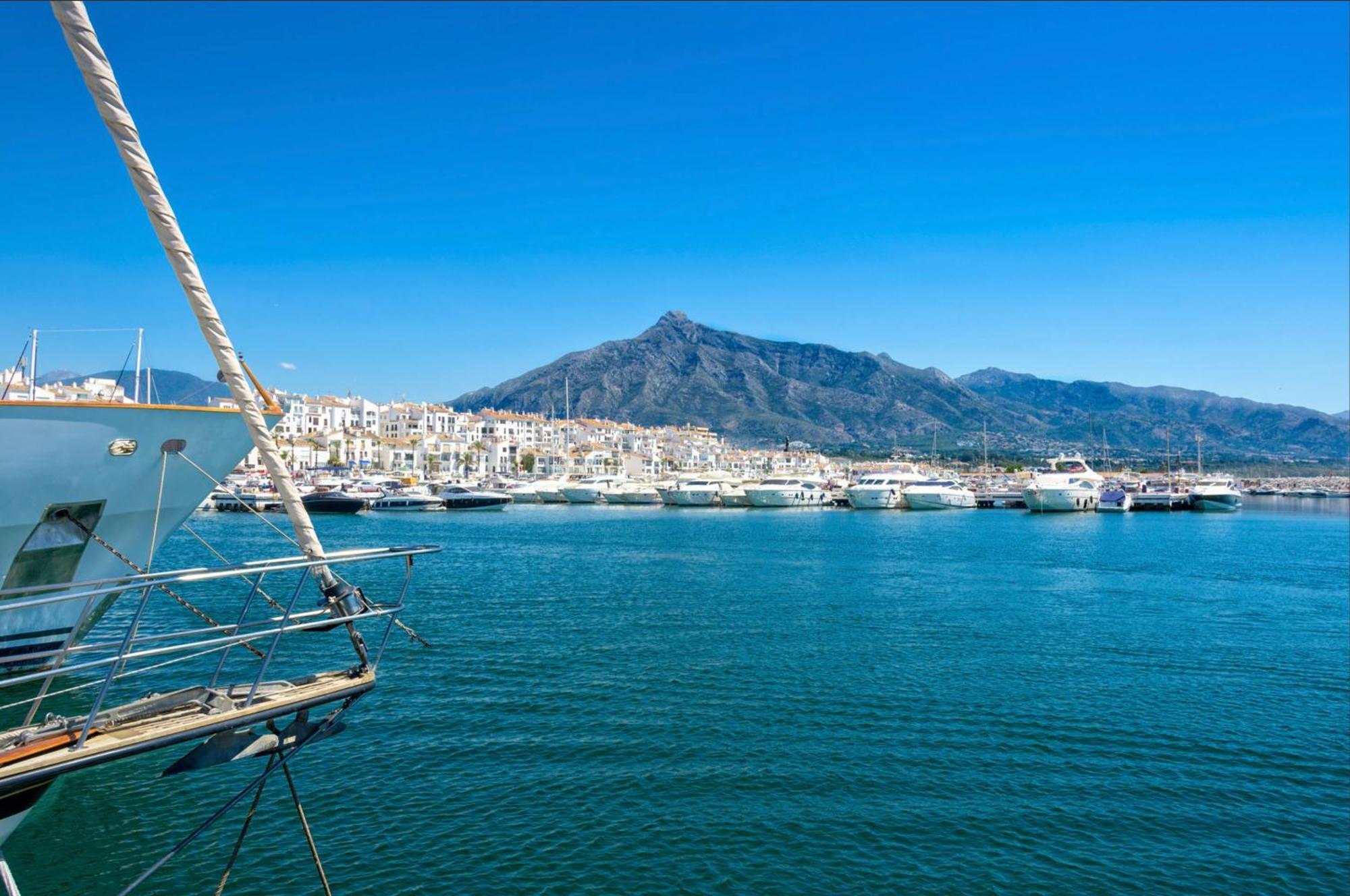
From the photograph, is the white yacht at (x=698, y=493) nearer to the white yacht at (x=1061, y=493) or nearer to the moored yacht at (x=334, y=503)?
the white yacht at (x=1061, y=493)

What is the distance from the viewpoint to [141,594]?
12.2 metres

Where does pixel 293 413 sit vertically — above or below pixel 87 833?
above

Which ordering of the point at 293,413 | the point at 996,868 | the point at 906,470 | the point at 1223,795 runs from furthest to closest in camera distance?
the point at 293,413, the point at 906,470, the point at 1223,795, the point at 996,868

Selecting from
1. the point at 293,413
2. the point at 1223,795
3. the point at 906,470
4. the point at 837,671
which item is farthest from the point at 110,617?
the point at 293,413

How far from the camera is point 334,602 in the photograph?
754cm

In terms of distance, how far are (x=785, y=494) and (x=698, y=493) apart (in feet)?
36.3

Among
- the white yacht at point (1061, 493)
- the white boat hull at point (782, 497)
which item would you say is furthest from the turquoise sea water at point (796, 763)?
the white boat hull at point (782, 497)

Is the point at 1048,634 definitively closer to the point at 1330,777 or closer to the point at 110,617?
the point at 1330,777

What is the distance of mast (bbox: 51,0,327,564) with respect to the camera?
231 inches

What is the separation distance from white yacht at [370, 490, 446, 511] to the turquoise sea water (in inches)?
2389

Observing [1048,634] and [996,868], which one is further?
[1048,634]

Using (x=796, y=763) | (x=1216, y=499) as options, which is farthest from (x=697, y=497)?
(x=796, y=763)

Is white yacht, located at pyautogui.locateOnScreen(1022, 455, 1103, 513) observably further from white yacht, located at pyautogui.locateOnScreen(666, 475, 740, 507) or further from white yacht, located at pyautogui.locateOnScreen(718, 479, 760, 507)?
white yacht, located at pyautogui.locateOnScreen(666, 475, 740, 507)

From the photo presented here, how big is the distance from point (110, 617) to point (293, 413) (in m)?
134
